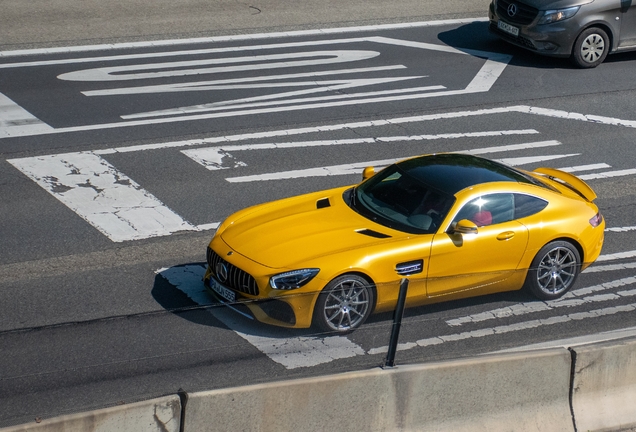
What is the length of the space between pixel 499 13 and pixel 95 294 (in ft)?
39.3

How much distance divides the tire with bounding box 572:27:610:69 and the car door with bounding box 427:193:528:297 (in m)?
9.58

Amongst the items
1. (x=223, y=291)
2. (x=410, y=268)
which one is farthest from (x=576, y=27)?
(x=223, y=291)

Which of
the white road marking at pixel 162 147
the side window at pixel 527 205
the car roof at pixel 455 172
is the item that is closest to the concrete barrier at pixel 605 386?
the side window at pixel 527 205

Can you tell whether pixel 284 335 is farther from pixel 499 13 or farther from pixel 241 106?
pixel 499 13

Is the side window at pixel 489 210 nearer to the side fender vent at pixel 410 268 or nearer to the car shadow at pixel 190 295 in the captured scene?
the side fender vent at pixel 410 268

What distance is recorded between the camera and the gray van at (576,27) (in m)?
17.1

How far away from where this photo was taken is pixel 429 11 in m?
21.5

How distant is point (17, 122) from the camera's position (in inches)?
537

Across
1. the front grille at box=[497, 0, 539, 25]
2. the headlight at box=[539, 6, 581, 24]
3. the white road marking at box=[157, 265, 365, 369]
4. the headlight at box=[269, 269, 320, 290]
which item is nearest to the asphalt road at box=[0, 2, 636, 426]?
the white road marking at box=[157, 265, 365, 369]

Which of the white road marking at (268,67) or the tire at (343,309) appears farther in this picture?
the white road marking at (268,67)

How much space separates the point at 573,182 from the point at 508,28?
859 cm

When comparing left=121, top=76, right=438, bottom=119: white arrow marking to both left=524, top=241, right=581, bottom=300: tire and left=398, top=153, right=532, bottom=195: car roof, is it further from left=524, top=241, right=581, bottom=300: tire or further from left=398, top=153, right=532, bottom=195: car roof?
left=524, top=241, right=581, bottom=300: tire

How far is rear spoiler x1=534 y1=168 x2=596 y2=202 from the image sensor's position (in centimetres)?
967

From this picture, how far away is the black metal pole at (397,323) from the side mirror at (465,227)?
2514 millimetres
